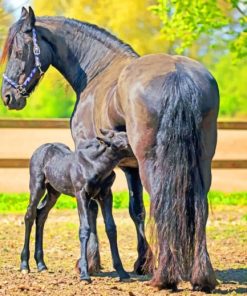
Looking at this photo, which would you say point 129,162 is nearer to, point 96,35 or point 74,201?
point 96,35

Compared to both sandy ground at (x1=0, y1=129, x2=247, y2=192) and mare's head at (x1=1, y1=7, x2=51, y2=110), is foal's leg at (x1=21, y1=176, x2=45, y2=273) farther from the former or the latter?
sandy ground at (x1=0, y1=129, x2=247, y2=192)

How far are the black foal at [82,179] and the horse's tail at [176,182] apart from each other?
0.53 meters

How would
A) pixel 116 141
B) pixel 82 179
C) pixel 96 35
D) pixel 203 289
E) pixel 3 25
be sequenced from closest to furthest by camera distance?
pixel 203 289, pixel 116 141, pixel 82 179, pixel 96 35, pixel 3 25

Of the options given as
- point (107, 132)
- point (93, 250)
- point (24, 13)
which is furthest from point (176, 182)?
point (24, 13)

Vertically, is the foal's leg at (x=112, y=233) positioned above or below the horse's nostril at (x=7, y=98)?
below

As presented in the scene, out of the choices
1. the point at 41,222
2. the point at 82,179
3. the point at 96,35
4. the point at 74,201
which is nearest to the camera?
the point at 82,179

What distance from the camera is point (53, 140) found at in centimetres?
1742

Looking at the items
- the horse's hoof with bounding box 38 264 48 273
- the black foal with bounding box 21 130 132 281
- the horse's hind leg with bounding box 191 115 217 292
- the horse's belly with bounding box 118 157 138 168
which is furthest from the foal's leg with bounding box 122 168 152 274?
the horse's hind leg with bounding box 191 115 217 292

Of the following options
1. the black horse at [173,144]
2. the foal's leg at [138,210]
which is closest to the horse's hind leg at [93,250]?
the foal's leg at [138,210]

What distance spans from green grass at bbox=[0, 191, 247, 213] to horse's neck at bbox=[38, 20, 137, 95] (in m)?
5.23

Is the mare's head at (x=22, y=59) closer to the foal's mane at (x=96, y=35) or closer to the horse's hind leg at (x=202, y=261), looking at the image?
the foal's mane at (x=96, y=35)

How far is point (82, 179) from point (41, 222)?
3.35 feet

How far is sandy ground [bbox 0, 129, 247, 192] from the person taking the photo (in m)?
15.2

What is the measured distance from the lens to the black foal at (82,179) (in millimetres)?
6641
